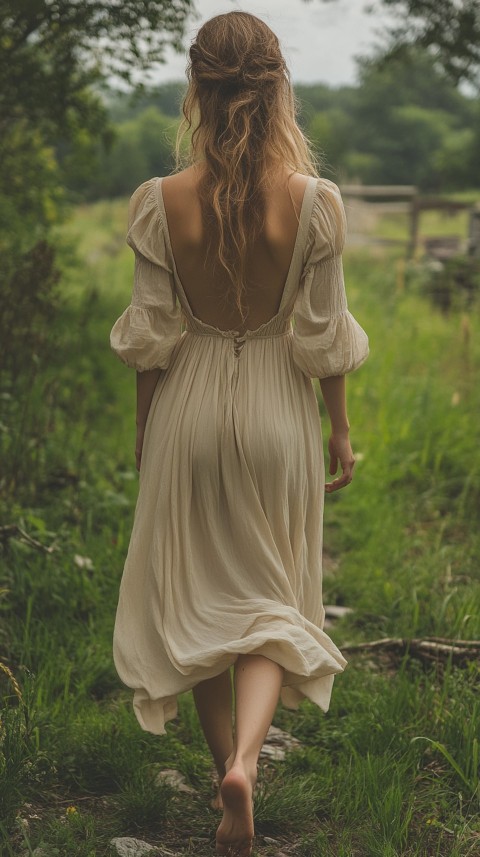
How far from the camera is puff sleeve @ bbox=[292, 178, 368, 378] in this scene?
2.65 metres

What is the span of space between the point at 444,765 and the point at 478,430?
133 inches

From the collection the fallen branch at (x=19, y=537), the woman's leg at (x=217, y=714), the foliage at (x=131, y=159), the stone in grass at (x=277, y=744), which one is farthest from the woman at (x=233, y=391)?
the foliage at (x=131, y=159)

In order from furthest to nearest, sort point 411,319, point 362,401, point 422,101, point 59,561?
1. point 422,101
2. point 411,319
3. point 362,401
4. point 59,561

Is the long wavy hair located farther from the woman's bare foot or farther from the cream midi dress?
the woman's bare foot

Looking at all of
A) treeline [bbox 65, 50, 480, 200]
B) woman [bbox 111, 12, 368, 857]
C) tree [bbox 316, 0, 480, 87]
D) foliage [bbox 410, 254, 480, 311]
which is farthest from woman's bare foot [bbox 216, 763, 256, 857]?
treeline [bbox 65, 50, 480, 200]

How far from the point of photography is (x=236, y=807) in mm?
2311

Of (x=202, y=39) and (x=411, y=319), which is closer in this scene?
(x=202, y=39)

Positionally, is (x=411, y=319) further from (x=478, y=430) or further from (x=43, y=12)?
(x=43, y=12)

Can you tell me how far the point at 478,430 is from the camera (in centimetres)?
622

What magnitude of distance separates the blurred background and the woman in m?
0.29

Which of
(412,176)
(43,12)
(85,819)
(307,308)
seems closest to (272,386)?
(307,308)

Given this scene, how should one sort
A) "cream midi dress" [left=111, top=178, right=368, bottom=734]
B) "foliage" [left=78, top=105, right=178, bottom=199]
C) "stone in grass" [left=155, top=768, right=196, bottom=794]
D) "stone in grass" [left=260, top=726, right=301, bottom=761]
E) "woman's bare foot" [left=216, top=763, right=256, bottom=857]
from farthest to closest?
"foliage" [left=78, top=105, right=178, bottom=199]
"stone in grass" [left=260, top=726, right=301, bottom=761]
"stone in grass" [left=155, top=768, right=196, bottom=794]
"cream midi dress" [left=111, top=178, right=368, bottom=734]
"woman's bare foot" [left=216, top=763, right=256, bottom=857]

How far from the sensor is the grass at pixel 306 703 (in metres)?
2.78

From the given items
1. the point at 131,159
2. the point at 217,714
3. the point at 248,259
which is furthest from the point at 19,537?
the point at 131,159
